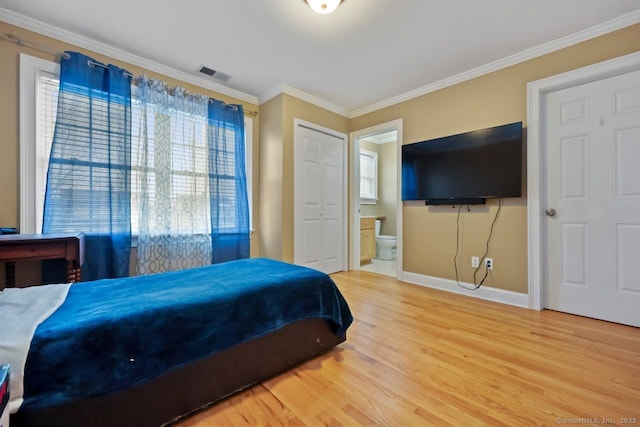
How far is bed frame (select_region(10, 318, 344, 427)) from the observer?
36.9 inches

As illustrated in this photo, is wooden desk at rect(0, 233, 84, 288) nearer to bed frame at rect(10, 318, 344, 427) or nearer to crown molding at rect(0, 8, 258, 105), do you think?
bed frame at rect(10, 318, 344, 427)

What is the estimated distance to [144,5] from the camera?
204cm

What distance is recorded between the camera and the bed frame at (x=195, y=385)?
3.07ft

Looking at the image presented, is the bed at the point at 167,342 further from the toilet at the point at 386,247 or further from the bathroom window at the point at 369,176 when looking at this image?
the bathroom window at the point at 369,176

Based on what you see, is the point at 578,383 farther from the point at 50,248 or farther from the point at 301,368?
the point at 50,248

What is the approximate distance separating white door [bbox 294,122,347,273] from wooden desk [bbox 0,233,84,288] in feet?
7.13

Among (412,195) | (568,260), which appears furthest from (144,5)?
(568,260)

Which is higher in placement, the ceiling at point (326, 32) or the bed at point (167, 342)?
the ceiling at point (326, 32)

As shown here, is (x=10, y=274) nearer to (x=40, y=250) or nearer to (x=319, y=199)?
(x=40, y=250)

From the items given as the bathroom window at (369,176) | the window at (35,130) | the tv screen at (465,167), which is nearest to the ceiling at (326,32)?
the window at (35,130)

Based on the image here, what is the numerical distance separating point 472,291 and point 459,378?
69.0 inches

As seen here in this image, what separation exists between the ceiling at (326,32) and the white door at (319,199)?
95 centimetres

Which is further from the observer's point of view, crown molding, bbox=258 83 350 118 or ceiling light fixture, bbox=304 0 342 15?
crown molding, bbox=258 83 350 118

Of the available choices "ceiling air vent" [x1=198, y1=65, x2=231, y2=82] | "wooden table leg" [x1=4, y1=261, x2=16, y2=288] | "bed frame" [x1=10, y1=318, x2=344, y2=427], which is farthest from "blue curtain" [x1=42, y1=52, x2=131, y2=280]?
"bed frame" [x1=10, y1=318, x2=344, y2=427]
